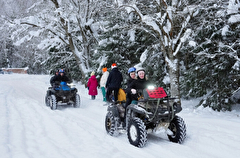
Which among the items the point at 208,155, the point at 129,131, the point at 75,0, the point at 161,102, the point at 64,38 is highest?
the point at 75,0

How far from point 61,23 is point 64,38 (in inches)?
48.0

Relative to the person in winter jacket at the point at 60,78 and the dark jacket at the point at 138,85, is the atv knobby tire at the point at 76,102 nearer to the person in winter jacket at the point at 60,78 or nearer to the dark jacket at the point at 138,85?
the person in winter jacket at the point at 60,78

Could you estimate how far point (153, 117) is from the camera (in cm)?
459

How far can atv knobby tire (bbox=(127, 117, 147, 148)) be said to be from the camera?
449 cm

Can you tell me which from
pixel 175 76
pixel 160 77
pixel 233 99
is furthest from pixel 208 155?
pixel 160 77

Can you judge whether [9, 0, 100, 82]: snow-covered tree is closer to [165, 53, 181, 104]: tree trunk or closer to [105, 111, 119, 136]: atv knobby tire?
[165, 53, 181, 104]: tree trunk

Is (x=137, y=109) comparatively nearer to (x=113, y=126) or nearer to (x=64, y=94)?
(x=113, y=126)

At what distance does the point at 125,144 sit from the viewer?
4.82m

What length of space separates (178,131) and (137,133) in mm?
975

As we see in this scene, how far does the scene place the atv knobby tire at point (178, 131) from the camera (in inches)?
191

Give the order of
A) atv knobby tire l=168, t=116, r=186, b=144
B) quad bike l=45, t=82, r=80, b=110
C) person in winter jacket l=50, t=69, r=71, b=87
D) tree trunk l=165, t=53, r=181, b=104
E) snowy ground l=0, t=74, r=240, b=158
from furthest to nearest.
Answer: person in winter jacket l=50, t=69, r=71, b=87, tree trunk l=165, t=53, r=181, b=104, quad bike l=45, t=82, r=80, b=110, atv knobby tire l=168, t=116, r=186, b=144, snowy ground l=0, t=74, r=240, b=158

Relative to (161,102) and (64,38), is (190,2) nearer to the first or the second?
(161,102)

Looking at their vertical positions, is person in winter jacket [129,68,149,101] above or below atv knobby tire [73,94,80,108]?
above

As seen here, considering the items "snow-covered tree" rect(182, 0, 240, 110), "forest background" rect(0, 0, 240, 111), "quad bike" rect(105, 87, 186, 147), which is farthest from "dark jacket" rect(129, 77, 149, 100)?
"snow-covered tree" rect(182, 0, 240, 110)
